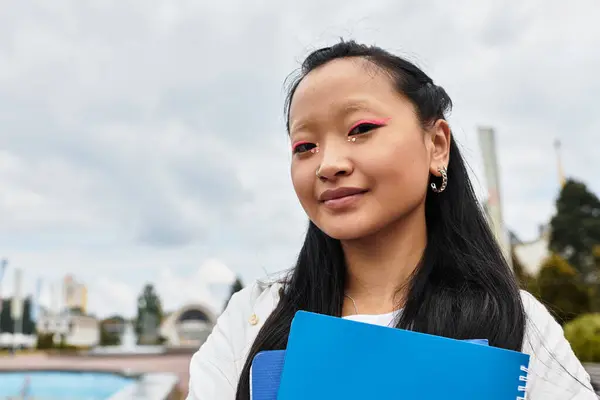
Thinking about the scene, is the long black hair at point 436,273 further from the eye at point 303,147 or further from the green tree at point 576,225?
the green tree at point 576,225

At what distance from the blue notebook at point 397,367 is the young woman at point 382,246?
171 millimetres

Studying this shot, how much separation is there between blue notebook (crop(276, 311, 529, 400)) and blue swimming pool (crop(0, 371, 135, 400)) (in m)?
10.8

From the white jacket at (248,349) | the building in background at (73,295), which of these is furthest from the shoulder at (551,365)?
the building in background at (73,295)

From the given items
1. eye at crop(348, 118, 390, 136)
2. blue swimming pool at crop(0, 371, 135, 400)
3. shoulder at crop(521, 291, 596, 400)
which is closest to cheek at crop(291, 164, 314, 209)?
A: eye at crop(348, 118, 390, 136)

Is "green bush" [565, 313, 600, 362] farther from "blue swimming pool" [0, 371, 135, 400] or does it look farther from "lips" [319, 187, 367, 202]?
"blue swimming pool" [0, 371, 135, 400]

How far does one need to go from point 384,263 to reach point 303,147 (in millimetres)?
298

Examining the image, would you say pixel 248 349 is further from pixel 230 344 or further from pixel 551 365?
pixel 551 365

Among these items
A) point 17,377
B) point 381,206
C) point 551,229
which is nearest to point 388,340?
point 381,206

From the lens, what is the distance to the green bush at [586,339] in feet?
24.0

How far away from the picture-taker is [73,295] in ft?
123

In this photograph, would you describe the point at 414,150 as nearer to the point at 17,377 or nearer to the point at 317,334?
the point at 317,334

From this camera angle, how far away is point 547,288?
1384 centimetres

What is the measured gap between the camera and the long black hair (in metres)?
1.08

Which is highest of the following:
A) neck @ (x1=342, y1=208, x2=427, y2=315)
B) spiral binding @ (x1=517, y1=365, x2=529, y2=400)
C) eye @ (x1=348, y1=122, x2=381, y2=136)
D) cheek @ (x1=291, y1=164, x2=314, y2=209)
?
eye @ (x1=348, y1=122, x2=381, y2=136)
